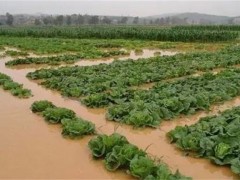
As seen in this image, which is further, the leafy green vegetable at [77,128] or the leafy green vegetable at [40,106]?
the leafy green vegetable at [40,106]

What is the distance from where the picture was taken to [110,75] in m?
11.6

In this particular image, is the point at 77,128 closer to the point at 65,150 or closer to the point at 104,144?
the point at 65,150

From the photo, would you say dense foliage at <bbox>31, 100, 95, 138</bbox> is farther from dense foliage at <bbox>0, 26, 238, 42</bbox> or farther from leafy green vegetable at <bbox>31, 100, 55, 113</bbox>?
dense foliage at <bbox>0, 26, 238, 42</bbox>

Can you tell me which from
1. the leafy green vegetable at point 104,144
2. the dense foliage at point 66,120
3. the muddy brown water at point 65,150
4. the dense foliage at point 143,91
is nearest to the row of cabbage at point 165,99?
the dense foliage at point 143,91

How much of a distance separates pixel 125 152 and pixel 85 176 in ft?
2.12

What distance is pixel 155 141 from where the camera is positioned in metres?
6.28

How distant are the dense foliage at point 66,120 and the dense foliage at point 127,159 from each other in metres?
0.70

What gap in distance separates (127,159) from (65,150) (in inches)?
49.6

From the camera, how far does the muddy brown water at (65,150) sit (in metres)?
5.14

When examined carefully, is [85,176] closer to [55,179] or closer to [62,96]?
[55,179]

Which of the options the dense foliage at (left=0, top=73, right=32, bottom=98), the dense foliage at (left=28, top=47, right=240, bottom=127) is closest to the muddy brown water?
the dense foliage at (left=28, top=47, right=240, bottom=127)

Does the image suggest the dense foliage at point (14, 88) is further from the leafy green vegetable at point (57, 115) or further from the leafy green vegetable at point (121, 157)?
the leafy green vegetable at point (121, 157)

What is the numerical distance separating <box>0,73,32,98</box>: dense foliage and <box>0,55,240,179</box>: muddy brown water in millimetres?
1151

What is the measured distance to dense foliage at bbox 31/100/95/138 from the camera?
255 inches
